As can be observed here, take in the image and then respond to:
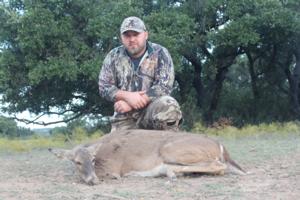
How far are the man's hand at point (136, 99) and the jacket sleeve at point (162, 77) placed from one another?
88 mm

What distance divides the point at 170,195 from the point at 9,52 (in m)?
12.5

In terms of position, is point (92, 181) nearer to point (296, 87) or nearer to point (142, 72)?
point (142, 72)

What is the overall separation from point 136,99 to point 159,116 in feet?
0.97

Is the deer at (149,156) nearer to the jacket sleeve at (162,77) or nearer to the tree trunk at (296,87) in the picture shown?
the jacket sleeve at (162,77)

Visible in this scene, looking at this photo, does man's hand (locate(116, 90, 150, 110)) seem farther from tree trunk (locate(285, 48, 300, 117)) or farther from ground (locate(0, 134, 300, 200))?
tree trunk (locate(285, 48, 300, 117))

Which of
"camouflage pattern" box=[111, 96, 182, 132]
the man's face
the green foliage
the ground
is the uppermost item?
the man's face

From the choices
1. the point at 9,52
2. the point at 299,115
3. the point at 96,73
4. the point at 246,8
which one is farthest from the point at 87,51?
the point at 299,115

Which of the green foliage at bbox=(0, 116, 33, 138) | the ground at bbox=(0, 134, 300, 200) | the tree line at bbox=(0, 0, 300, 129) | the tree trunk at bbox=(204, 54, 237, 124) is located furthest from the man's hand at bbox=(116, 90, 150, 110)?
the green foliage at bbox=(0, 116, 33, 138)

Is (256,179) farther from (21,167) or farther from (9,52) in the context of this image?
(9,52)

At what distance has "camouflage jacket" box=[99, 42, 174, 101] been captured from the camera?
6.36 meters

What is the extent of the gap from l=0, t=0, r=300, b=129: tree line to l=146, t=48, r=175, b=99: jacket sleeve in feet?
28.0

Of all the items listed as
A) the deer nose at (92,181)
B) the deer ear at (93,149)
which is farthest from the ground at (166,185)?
the deer ear at (93,149)

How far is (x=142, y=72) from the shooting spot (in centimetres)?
639

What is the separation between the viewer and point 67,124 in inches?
711
